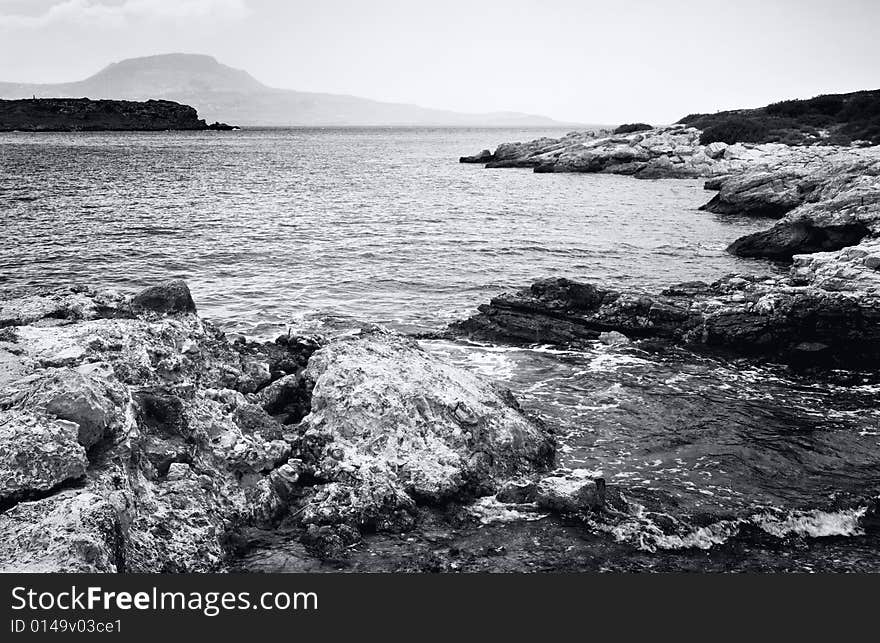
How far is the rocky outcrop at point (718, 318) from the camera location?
15.6 metres

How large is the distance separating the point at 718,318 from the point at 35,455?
15.7 metres

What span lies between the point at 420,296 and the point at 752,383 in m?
11.5

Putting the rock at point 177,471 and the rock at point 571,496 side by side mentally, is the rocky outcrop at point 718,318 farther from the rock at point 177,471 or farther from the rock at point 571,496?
the rock at point 177,471

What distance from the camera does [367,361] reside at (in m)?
11.1

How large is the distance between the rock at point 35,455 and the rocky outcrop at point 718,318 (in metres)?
12.1

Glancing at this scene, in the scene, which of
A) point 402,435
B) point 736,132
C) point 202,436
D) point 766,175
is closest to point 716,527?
point 402,435

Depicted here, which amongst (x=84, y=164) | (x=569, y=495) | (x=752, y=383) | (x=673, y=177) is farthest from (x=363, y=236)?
(x=84, y=164)

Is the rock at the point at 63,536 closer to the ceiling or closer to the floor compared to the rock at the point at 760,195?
closer to the floor

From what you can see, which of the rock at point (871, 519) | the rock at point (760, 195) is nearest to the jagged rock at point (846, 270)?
the rock at point (871, 519)

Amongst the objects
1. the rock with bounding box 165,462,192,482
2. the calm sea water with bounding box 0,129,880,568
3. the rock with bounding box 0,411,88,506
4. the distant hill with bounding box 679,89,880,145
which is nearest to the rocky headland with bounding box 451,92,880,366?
the calm sea water with bounding box 0,129,880,568

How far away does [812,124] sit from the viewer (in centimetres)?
8856

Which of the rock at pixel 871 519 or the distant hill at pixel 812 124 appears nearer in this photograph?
the rock at pixel 871 519

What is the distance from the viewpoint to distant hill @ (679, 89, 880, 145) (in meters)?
77.2

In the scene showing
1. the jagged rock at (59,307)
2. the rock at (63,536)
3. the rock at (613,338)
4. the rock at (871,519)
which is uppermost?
the jagged rock at (59,307)
